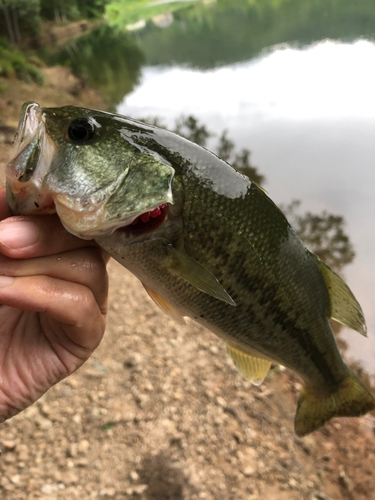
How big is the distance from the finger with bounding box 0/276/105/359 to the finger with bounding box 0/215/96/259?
118mm

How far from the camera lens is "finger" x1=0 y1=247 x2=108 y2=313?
57.0 inches

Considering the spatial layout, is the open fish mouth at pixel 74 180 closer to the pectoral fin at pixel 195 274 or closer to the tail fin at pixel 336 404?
the pectoral fin at pixel 195 274

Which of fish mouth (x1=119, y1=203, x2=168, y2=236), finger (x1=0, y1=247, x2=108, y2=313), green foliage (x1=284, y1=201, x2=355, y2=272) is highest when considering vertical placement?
fish mouth (x1=119, y1=203, x2=168, y2=236)

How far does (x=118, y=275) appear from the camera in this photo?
5.87 metres

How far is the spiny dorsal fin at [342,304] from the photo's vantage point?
2.03 m

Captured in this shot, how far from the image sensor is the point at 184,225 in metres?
1.64

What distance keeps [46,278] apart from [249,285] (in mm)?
987

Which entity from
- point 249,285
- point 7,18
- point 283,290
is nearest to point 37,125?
point 249,285

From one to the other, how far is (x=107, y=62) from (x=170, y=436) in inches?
1114

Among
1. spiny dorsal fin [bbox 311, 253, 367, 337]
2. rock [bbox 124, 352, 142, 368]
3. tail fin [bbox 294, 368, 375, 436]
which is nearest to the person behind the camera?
spiny dorsal fin [bbox 311, 253, 367, 337]

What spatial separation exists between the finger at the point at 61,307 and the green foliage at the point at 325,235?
6.93 metres

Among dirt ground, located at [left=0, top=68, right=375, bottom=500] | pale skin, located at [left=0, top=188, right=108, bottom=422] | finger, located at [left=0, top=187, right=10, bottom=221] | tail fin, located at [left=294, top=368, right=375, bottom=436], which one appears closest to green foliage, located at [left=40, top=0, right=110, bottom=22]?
dirt ground, located at [left=0, top=68, right=375, bottom=500]

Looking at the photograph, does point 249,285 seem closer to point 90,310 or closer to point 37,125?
point 90,310

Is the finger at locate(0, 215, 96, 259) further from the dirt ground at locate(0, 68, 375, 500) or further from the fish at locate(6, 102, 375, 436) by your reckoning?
the dirt ground at locate(0, 68, 375, 500)
